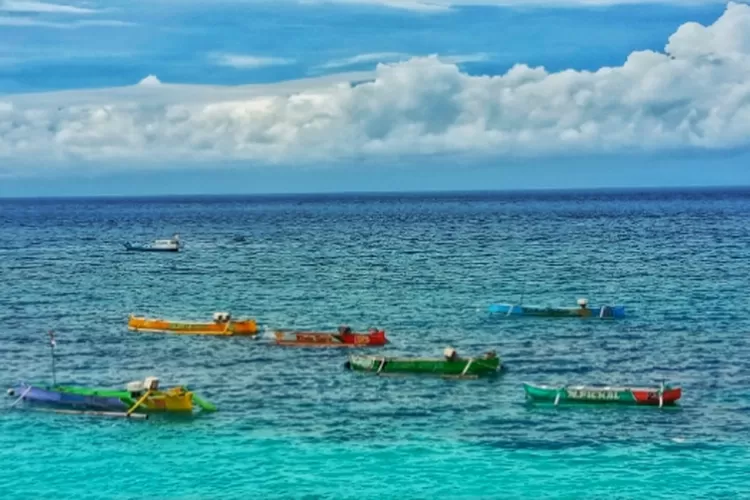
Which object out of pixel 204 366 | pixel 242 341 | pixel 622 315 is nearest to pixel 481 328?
pixel 622 315

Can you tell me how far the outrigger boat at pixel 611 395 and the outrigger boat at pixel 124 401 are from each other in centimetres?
1979

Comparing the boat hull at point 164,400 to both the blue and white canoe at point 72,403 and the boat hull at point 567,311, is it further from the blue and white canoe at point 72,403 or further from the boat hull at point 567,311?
the boat hull at point 567,311

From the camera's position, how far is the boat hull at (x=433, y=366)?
59.1 meters

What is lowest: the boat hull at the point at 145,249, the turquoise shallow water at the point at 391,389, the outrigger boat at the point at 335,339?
the turquoise shallow water at the point at 391,389

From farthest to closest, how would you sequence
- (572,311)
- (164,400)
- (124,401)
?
(572,311), (124,401), (164,400)

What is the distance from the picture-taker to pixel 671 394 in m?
51.4

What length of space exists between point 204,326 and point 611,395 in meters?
37.3

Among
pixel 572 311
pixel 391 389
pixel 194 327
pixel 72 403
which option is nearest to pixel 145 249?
pixel 194 327

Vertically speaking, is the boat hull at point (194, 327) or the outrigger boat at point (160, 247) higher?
the outrigger boat at point (160, 247)

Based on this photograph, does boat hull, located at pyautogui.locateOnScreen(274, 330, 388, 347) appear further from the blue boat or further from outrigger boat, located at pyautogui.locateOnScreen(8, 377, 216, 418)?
the blue boat

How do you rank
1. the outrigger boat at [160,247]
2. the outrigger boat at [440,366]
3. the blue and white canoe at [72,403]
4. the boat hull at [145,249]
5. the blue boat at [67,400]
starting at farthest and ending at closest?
the outrigger boat at [160,247]
the boat hull at [145,249]
the outrigger boat at [440,366]
the blue boat at [67,400]
the blue and white canoe at [72,403]

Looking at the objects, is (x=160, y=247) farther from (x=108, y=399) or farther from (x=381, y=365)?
(x=108, y=399)

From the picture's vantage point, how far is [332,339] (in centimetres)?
6950

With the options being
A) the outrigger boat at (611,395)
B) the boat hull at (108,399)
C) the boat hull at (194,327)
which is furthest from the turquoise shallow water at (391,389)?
the boat hull at (194,327)
